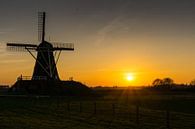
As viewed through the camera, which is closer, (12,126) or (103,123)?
(12,126)

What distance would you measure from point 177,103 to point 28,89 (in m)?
29.5

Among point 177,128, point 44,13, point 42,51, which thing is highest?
point 44,13

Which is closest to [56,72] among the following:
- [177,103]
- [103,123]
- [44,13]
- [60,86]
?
[60,86]

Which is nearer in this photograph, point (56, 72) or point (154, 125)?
point (154, 125)

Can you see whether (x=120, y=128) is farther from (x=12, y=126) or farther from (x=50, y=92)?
(x=50, y=92)

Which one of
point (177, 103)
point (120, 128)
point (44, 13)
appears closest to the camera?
point (120, 128)

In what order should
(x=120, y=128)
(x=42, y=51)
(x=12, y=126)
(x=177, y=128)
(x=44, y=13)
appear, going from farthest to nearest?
(x=44, y=13) < (x=42, y=51) < (x=177, y=128) < (x=120, y=128) < (x=12, y=126)

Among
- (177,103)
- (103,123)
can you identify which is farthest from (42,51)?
(103,123)

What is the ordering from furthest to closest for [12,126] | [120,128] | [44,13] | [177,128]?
[44,13] < [177,128] < [120,128] < [12,126]

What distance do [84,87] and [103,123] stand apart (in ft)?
184

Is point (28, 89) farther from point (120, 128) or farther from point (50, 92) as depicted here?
point (120, 128)

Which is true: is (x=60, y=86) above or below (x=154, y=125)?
above

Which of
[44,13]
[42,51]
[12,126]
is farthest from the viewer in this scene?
[44,13]

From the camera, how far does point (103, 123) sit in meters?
30.9
